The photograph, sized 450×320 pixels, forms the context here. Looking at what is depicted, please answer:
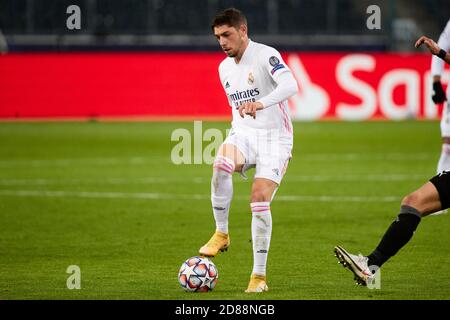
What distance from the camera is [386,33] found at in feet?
96.6

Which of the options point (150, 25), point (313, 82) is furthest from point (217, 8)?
point (313, 82)

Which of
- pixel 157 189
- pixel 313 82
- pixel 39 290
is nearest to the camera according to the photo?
pixel 39 290

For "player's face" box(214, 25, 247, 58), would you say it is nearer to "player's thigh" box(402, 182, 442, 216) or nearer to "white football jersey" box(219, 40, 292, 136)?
"white football jersey" box(219, 40, 292, 136)

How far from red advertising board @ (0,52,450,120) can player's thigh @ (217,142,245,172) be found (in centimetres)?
1684

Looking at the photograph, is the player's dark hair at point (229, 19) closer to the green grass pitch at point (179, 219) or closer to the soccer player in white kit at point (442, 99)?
the green grass pitch at point (179, 219)

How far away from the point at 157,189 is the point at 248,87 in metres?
6.93

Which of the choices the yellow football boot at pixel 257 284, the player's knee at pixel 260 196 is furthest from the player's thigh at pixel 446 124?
the yellow football boot at pixel 257 284

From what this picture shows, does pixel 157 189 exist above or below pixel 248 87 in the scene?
below

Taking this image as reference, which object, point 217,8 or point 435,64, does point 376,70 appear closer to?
point 217,8

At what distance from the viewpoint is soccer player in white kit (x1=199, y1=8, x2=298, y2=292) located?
826 cm

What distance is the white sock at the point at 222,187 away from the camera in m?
8.58

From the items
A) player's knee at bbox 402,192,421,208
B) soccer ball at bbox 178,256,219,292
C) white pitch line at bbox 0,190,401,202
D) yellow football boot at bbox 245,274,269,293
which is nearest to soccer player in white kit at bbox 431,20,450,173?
white pitch line at bbox 0,190,401,202

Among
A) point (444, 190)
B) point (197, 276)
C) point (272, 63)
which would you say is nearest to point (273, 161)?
point (272, 63)
